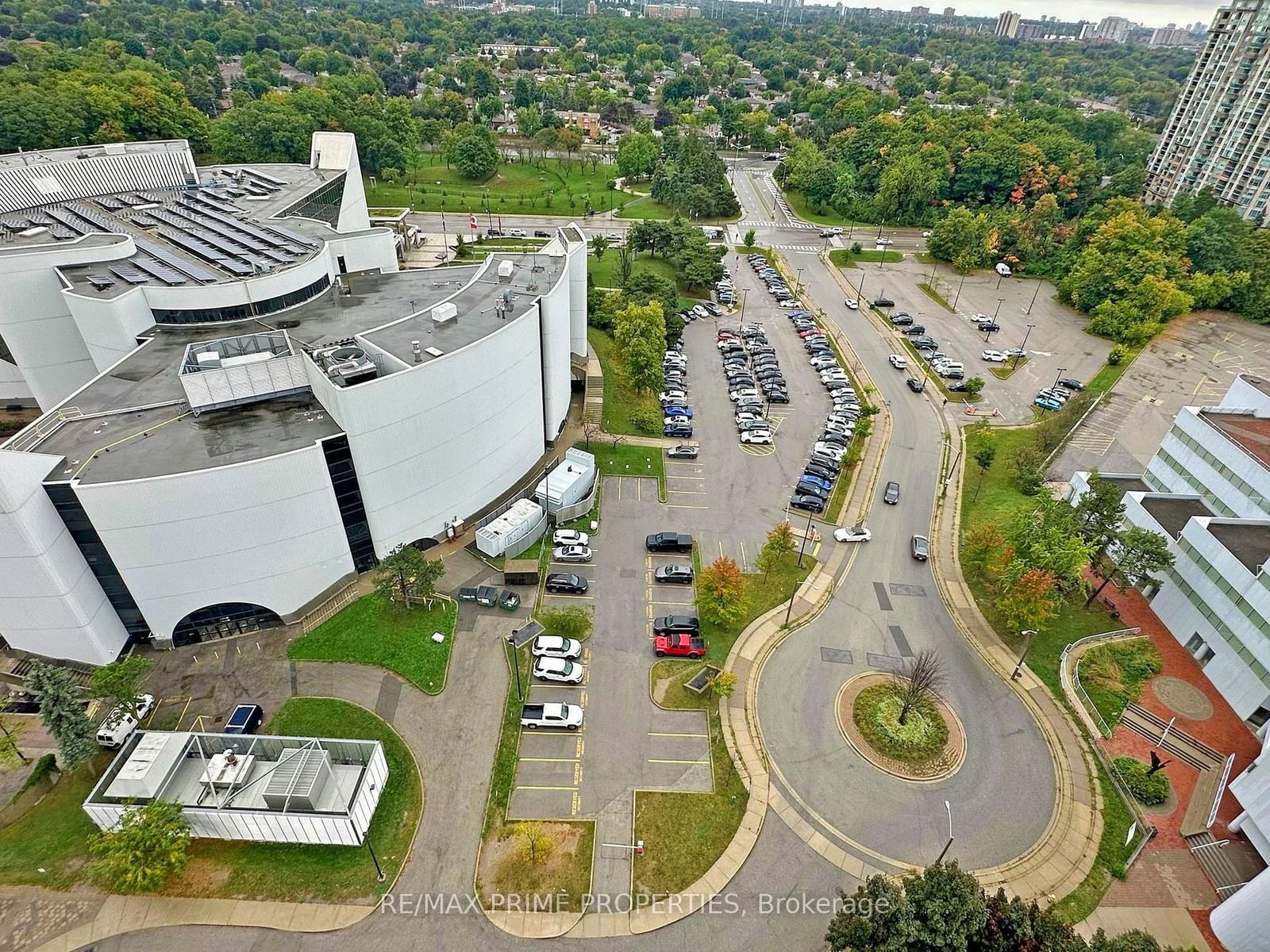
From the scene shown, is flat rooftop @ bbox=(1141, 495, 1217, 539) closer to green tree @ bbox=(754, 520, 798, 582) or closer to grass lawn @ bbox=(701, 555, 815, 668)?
grass lawn @ bbox=(701, 555, 815, 668)

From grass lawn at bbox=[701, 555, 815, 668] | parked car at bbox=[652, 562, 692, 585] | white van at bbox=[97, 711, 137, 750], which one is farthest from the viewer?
parked car at bbox=[652, 562, 692, 585]

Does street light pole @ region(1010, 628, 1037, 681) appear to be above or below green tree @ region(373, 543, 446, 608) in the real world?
below

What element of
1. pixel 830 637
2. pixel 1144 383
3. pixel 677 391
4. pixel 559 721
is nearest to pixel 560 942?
pixel 559 721

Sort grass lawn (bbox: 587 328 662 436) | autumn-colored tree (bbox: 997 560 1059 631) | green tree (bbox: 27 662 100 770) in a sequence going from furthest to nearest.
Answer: grass lawn (bbox: 587 328 662 436)
autumn-colored tree (bbox: 997 560 1059 631)
green tree (bbox: 27 662 100 770)

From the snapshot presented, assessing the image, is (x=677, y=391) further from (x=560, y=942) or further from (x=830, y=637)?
(x=560, y=942)

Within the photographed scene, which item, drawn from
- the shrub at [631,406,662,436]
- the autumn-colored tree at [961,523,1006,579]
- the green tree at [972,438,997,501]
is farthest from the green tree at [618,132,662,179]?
the autumn-colored tree at [961,523,1006,579]

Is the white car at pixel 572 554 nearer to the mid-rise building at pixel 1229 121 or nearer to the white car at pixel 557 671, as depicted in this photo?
the white car at pixel 557 671

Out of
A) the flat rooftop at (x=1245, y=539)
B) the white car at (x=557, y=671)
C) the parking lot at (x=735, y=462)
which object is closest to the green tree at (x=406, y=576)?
the white car at (x=557, y=671)
